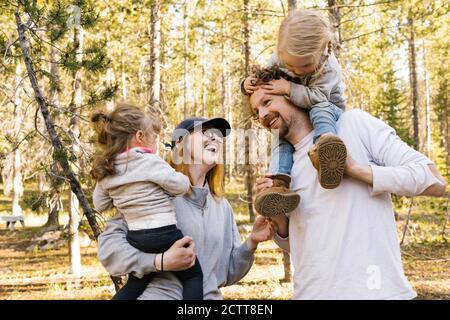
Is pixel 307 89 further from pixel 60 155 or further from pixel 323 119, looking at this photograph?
pixel 60 155

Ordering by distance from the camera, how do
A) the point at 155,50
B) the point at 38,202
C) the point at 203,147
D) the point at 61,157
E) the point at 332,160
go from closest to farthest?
the point at 332,160, the point at 203,147, the point at 61,157, the point at 38,202, the point at 155,50

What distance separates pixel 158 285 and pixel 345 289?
2.75ft

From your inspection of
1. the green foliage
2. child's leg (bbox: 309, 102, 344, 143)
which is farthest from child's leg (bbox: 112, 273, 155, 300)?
the green foliage

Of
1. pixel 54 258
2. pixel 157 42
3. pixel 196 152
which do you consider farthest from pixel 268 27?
pixel 196 152

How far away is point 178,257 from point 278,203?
0.50 metres

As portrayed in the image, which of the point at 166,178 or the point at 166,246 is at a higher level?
the point at 166,178

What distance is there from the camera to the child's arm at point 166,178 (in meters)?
2.18

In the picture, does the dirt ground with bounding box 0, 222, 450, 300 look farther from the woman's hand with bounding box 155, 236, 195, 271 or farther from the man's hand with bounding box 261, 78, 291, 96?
the man's hand with bounding box 261, 78, 291, 96

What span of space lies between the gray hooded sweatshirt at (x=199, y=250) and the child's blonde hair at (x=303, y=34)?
822 mm

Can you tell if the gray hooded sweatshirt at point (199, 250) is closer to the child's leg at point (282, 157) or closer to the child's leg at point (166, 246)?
the child's leg at point (166, 246)

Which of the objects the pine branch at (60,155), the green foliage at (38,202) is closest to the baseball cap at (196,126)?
the pine branch at (60,155)

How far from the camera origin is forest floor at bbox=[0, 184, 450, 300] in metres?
8.09

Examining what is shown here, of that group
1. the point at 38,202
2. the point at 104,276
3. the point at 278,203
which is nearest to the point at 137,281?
the point at 278,203

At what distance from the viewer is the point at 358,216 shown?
1.88 meters
